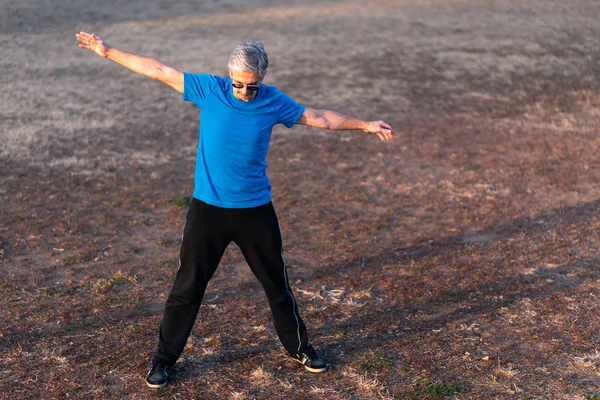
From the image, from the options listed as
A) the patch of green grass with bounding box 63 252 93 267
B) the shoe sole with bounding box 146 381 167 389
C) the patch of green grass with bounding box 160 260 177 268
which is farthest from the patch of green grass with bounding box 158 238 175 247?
the shoe sole with bounding box 146 381 167 389

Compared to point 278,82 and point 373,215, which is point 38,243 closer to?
point 373,215

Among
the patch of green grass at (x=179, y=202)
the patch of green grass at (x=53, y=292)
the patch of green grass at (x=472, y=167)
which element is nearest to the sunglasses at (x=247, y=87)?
the patch of green grass at (x=53, y=292)

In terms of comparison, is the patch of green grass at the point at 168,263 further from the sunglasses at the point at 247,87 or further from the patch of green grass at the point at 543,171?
the patch of green grass at the point at 543,171

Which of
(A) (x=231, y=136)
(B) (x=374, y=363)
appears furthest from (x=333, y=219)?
(A) (x=231, y=136)

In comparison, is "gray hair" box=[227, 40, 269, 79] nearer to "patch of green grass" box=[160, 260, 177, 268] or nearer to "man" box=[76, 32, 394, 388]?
"man" box=[76, 32, 394, 388]

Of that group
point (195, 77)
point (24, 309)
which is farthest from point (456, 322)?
point (24, 309)

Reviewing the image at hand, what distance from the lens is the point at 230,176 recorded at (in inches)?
189

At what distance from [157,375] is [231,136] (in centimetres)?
170

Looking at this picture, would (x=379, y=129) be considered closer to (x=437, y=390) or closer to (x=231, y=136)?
(x=231, y=136)

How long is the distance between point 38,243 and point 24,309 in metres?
1.49

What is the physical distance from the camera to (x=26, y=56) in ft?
46.9

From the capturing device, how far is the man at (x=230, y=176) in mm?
4680

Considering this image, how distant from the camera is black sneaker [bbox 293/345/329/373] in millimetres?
5301

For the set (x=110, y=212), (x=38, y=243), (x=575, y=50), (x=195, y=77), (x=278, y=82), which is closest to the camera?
(x=195, y=77)
